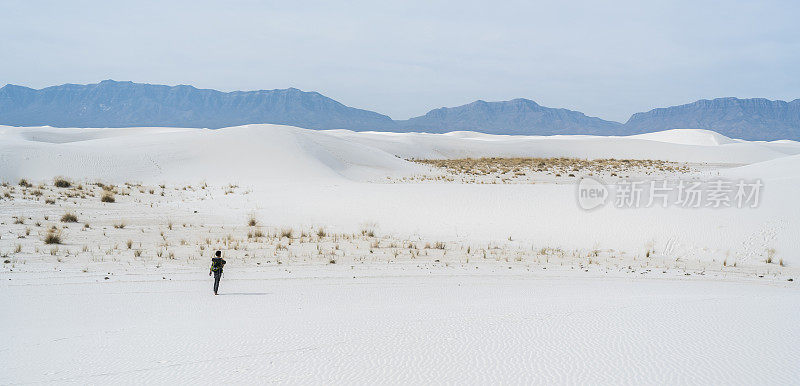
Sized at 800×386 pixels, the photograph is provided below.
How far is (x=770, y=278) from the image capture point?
10703mm

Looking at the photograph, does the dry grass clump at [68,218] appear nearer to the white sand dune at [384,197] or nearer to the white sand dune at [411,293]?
the white sand dune at [411,293]

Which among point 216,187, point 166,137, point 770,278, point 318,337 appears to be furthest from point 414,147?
point 318,337

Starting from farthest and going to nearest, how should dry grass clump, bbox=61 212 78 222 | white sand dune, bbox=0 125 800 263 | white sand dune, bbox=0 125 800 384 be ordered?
dry grass clump, bbox=61 212 78 222
white sand dune, bbox=0 125 800 263
white sand dune, bbox=0 125 800 384

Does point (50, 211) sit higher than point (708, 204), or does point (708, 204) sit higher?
point (708, 204)

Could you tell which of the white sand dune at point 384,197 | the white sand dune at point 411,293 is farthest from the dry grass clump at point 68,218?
the white sand dune at point 384,197

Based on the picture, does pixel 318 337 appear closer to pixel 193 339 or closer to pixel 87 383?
pixel 193 339

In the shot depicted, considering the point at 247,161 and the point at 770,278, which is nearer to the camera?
the point at 770,278

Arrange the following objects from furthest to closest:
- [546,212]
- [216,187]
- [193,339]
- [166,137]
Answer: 1. [166,137]
2. [216,187]
3. [546,212]
4. [193,339]

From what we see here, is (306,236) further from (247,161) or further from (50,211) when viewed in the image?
(247,161)

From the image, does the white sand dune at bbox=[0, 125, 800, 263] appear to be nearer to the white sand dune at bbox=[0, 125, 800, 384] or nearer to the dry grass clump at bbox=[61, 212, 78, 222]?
the white sand dune at bbox=[0, 125, 800, 384]

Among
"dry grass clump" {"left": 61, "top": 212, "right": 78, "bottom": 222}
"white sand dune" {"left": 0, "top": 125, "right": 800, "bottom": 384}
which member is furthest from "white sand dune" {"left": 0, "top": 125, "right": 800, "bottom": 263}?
"dry grass clump" {"left": 61, "top": 212, "right": 78, "bottom": 222}

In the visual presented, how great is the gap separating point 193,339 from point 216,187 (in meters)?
23.3

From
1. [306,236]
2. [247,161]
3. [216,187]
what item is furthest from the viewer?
[247,161]

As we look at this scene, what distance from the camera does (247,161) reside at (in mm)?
36688
